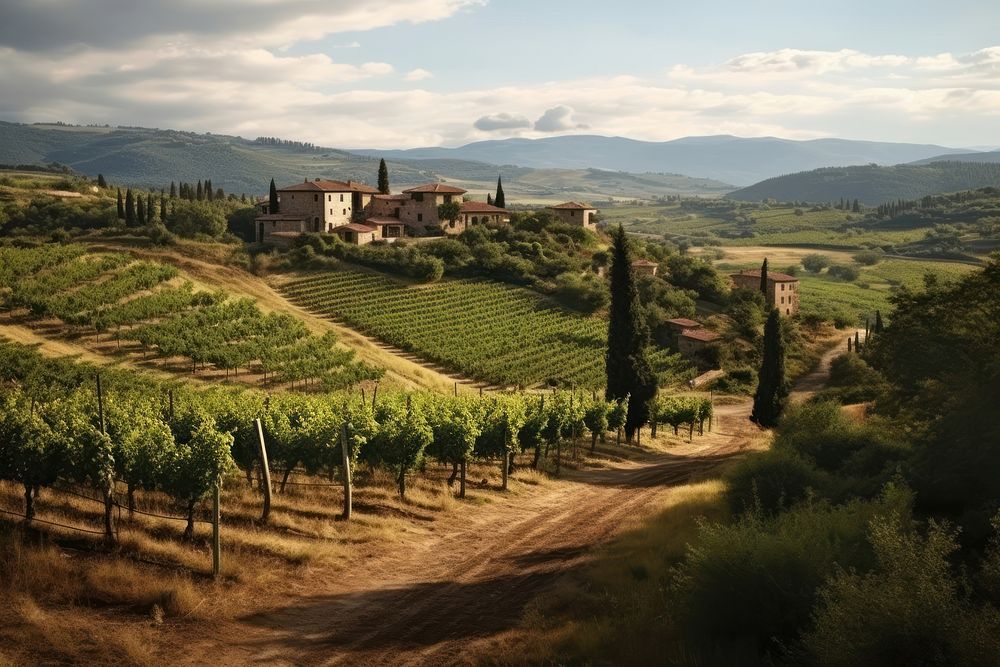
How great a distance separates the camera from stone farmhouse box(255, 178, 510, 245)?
94.7 meters

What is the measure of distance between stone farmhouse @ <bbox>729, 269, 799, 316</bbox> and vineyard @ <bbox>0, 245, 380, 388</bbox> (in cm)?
6812

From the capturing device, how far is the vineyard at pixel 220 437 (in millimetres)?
18109

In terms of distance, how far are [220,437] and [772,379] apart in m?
44.0

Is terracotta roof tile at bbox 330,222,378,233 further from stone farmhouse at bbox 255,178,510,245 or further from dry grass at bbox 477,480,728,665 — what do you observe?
dry grass at bbox 477,480,728,665

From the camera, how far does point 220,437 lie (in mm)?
18031

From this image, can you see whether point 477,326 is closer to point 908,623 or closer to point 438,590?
point 438,590

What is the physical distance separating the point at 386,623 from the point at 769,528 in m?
8.19

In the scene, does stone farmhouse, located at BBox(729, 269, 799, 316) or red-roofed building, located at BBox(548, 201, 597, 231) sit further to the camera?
red-roofed building, located at BBox(548, 201, 597, 231)

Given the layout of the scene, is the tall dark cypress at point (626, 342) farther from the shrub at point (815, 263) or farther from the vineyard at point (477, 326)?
the shrub at point (815, 263)

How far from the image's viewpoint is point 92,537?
1802 cm

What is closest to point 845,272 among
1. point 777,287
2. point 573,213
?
point 777,287

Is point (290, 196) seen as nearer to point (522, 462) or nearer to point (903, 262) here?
point (522, 462)

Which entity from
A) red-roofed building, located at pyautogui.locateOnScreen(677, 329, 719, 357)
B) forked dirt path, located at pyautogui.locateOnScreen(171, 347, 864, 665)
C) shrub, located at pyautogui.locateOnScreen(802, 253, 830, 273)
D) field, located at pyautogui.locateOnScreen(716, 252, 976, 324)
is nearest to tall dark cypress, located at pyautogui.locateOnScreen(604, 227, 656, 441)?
forked dirt path, located at pyautogui.locateOnScreen(171, 347, 864, 665)

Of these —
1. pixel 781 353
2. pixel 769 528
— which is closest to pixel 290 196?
pixel 781 353
